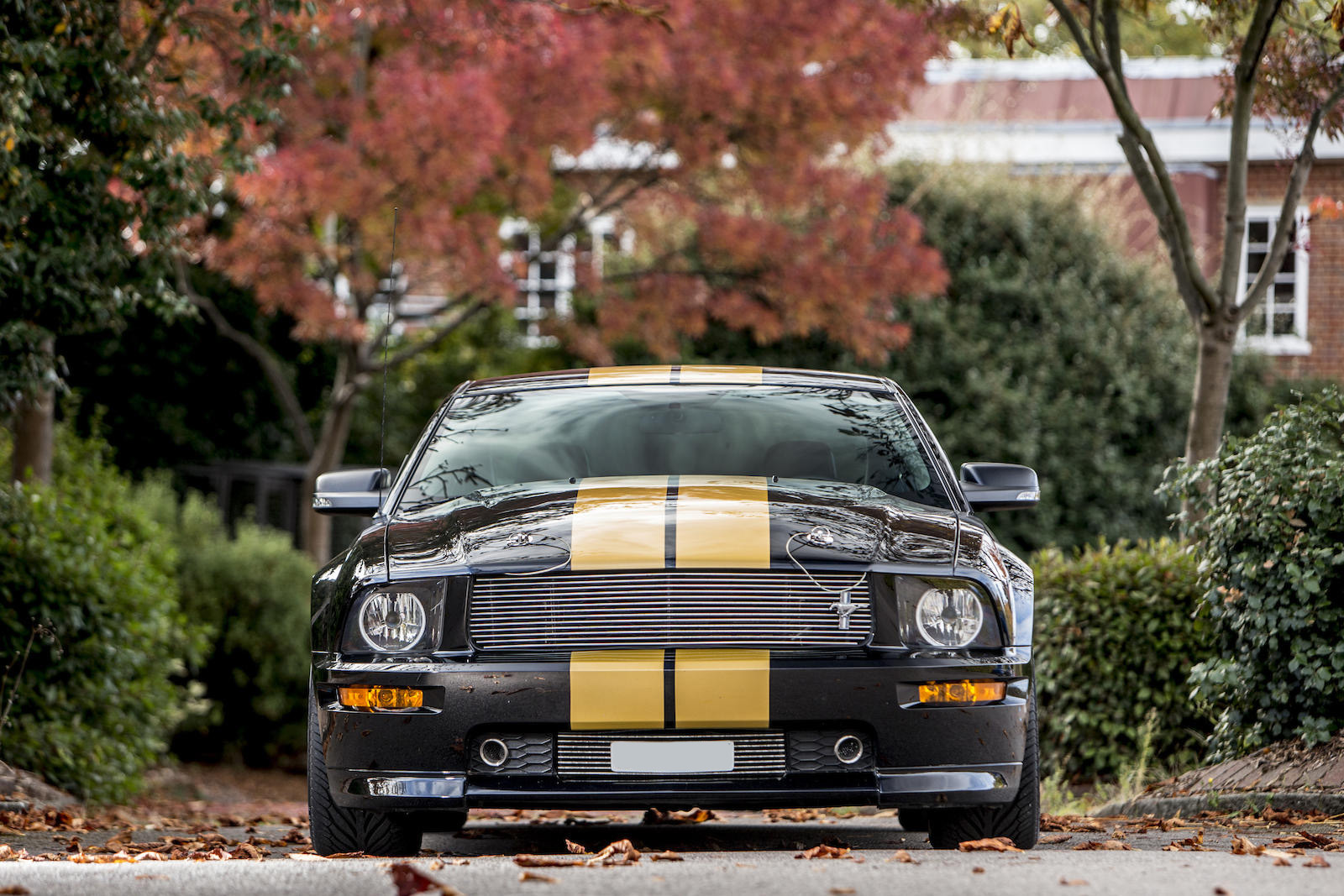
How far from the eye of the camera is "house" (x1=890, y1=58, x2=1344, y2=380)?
19703 mm

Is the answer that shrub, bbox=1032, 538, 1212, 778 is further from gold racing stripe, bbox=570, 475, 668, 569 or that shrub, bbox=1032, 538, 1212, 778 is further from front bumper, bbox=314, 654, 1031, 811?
gold racing stripe, bbox=570, 475, 668, 569

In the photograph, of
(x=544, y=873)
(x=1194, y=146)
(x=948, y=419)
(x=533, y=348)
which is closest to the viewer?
(x=544, y=873)

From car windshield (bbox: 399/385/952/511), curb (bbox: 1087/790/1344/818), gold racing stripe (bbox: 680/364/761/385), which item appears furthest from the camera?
gold racing stripe (bbox: 680/364/761/385)

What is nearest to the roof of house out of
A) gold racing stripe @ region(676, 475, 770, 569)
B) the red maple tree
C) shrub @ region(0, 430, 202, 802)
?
the red maple tree

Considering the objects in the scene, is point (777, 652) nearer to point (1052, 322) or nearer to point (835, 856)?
point (835, 856)

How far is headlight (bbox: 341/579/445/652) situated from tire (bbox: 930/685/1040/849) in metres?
1.71

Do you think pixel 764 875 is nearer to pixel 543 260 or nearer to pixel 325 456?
pixel 543 260

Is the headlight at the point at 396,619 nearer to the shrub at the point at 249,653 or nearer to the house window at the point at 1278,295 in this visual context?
the shrub at the point at 249,653

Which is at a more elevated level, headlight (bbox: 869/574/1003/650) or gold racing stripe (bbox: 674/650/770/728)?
headlight (bbox: 869/574/1003/650)

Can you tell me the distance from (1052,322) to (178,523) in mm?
8677

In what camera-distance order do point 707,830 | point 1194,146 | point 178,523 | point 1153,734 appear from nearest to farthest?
1. point 707,830
2. point 1153,734
3. point 178,523
4. point 1194,146

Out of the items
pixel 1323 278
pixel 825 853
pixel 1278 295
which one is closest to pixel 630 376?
pixel 825 853

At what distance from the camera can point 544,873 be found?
4.28 metres

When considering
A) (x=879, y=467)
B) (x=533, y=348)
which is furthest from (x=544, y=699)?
(x=533, y=348)
